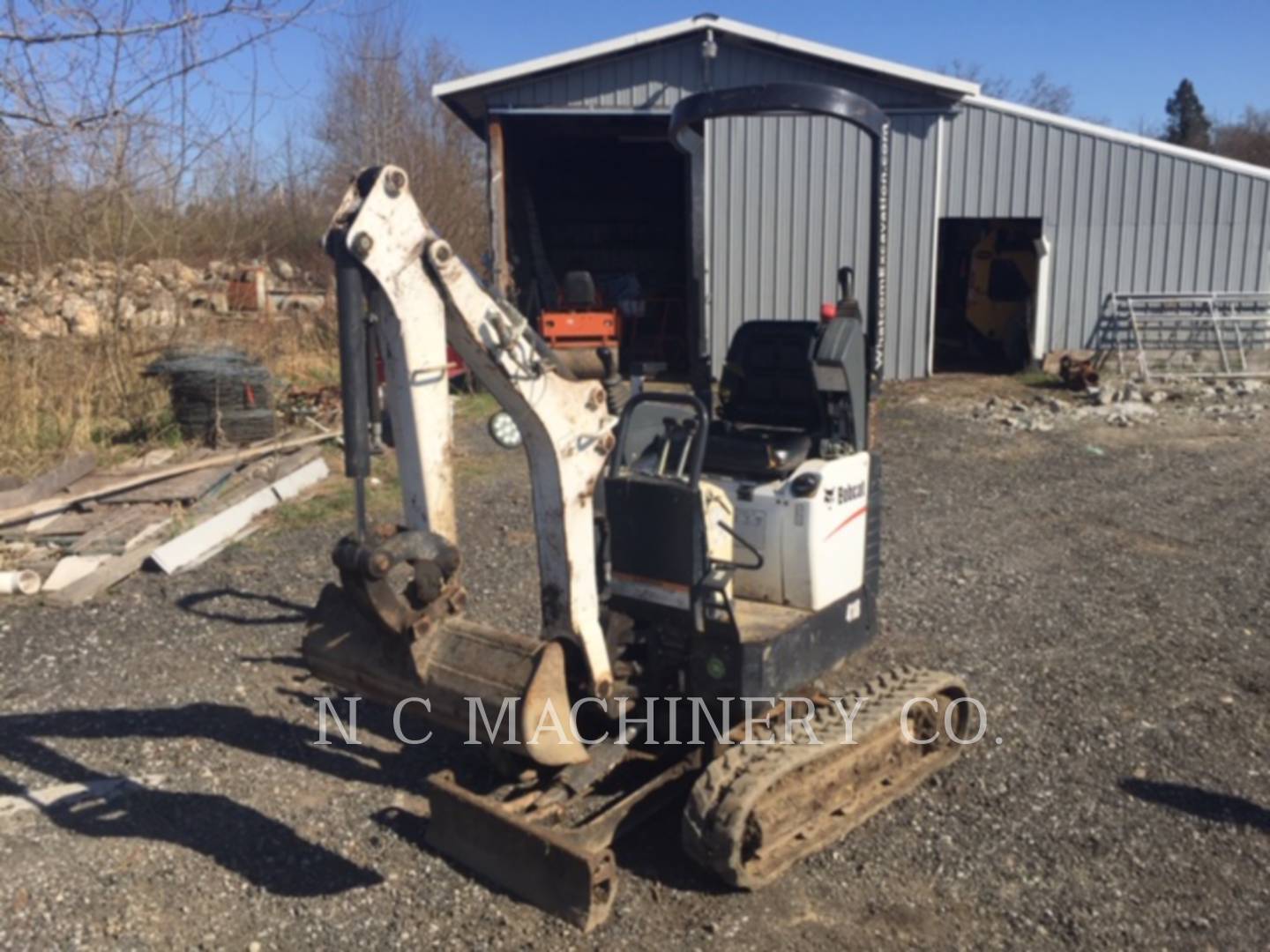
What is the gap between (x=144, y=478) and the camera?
949 cm

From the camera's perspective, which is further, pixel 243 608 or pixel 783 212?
pixel 783 212

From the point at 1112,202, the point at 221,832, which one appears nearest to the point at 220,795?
the point at 221,832

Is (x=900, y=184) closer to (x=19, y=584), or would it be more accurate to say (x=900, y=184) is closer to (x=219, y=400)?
(x=219, y=400)

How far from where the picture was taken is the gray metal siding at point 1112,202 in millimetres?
15875

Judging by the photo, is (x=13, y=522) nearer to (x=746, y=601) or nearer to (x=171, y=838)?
(x=171, y=838)

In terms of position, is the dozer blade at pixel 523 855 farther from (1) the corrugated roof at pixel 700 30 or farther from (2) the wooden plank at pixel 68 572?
(1) the corrugated roof at pixel 700 30

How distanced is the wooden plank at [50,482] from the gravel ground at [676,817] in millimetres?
2110

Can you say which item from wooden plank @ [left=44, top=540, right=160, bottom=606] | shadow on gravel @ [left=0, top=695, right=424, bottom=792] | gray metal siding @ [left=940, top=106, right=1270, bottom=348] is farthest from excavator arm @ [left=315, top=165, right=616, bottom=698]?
gray metal siding @ [left=940, top=106, right=1270, bottom=348]

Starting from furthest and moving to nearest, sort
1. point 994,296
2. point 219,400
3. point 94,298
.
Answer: point 994,296
point 94,298
point 219,400

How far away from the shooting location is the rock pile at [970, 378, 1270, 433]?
13.4 metres

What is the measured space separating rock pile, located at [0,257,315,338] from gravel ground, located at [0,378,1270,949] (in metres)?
5.05

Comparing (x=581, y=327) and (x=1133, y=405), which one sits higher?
(x=581, y=327)

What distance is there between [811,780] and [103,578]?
5.16 m

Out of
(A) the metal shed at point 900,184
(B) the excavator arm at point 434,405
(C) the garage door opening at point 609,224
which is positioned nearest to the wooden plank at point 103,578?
(B) the excavator arm at point 434,405
